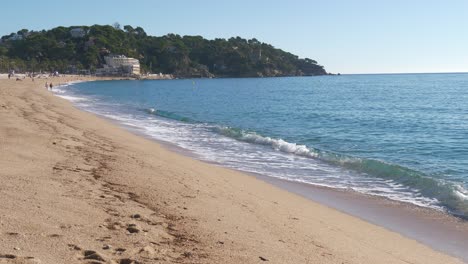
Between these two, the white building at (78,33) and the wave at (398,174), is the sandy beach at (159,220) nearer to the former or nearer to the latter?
the wave at (398,174)

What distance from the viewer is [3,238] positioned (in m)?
4.96

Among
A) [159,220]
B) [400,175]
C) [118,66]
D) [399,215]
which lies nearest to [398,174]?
[400,175]

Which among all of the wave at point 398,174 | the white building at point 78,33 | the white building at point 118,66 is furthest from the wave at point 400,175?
the white building at point 78,33

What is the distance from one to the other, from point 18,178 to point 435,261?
6.65 m

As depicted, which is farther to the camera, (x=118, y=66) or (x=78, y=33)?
(x=78, y=33)

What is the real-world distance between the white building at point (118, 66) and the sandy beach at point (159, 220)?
173 m

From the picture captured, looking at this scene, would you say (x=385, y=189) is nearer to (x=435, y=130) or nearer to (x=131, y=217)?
(x=131, y=217)

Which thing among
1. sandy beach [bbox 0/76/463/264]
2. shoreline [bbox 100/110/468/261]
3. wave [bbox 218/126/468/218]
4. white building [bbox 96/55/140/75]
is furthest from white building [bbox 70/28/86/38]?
shoreline [bbox 100/110/468/261]

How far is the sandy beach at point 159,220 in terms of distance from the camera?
524cm

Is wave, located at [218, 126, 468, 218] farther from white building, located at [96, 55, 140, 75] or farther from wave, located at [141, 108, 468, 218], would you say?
white building, located at [96, 55, 140, 75]

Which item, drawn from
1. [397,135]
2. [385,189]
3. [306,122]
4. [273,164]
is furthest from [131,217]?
[306,122]

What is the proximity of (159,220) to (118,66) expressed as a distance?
591 ft

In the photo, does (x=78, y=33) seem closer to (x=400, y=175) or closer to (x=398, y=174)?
(x=398, y=174)

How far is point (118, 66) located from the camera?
179875mm
